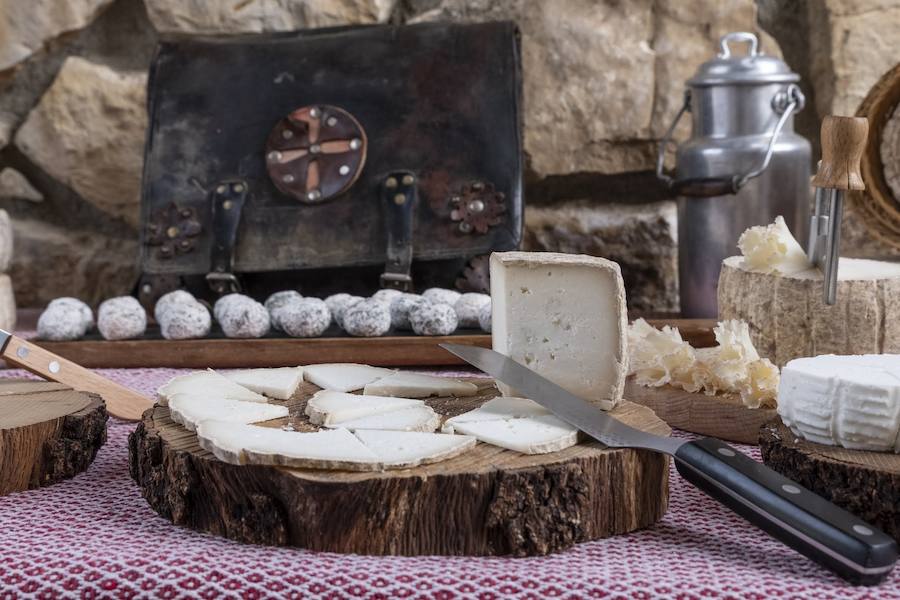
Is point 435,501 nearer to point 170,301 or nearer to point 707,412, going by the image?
point 707,412

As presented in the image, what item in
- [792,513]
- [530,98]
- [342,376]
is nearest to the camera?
[792,513]

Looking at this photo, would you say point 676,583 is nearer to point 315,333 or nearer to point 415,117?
point 315,333

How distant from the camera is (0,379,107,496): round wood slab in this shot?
0.97m

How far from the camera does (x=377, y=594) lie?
2.39 feet

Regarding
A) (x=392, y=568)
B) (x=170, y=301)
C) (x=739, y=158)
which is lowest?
(x=392, y=568)

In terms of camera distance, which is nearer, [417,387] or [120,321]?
[417,387]

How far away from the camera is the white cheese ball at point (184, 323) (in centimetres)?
157

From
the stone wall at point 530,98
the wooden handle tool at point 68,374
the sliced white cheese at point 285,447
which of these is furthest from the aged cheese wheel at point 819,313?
the stone wall at point 530,98

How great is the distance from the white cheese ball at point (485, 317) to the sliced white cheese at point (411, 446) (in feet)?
2.31

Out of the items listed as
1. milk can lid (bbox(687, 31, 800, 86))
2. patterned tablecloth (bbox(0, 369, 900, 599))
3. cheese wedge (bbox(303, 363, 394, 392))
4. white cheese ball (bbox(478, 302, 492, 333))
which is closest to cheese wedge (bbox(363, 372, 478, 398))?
cheese wedge (bbox(303, 363, 394, 392))

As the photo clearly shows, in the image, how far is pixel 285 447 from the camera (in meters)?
0.82

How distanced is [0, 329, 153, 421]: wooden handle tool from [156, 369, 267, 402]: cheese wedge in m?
0.14

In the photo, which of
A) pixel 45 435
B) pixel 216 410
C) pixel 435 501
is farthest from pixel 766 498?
pixel 45 435

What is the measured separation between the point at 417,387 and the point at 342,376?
10 centimetres
